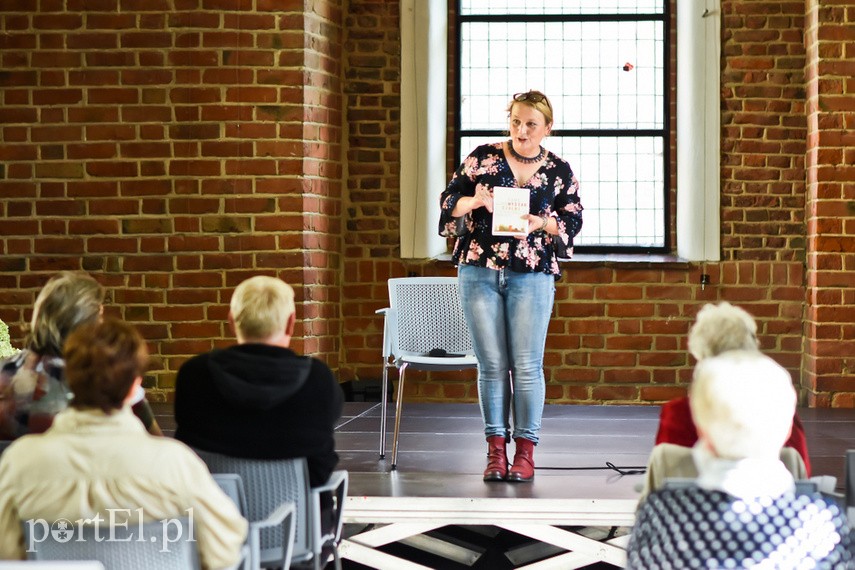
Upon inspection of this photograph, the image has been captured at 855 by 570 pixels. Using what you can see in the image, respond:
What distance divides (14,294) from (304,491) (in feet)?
13.2

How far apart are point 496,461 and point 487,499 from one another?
1.26ft

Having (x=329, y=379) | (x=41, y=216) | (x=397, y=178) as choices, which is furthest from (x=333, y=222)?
(x=329, y=379)

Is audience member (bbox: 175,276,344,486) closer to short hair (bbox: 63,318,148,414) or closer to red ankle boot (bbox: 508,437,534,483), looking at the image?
short hair (bbox: 63,318,148,414)

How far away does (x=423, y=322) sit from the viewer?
4676 millimetres

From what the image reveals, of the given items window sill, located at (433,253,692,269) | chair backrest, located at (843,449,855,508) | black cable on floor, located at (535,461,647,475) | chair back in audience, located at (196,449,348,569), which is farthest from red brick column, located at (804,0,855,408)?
chair back in audience, located at (196,449,348,569)

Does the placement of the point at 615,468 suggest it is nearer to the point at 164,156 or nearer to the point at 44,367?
the point at 44,367

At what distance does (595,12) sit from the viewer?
21.6 feet

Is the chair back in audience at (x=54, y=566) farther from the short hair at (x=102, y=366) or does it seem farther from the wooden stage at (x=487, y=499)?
the wooden stage at (x=487, y=499)

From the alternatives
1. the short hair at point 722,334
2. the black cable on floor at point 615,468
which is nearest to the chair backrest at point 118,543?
the short hair at point 722,334

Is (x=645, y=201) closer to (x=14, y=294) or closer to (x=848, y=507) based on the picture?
(x=14, y=294)

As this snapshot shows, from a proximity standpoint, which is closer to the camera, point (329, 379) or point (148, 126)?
point (329, 379)

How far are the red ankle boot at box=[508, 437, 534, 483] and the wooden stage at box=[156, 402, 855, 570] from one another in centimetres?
5

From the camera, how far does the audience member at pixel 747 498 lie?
1.93 metres

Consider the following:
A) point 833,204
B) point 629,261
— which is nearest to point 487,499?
point 629,261
